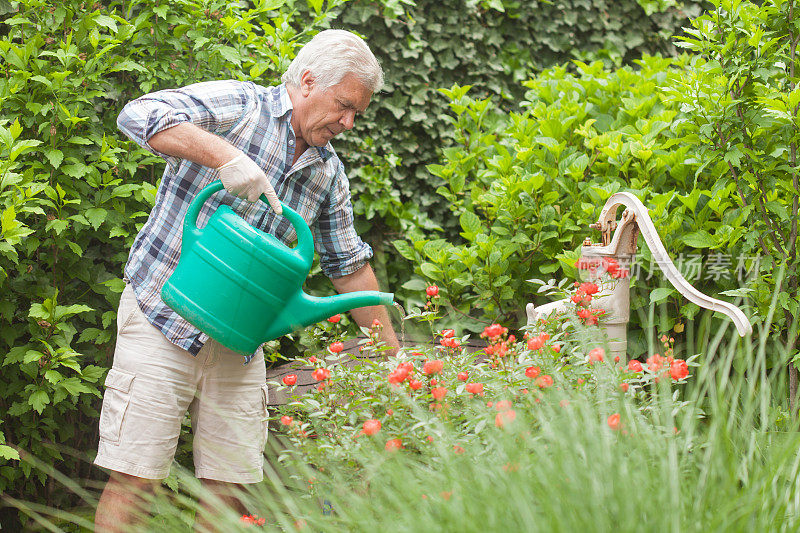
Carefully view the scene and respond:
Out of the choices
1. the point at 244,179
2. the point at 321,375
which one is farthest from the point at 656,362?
the point at 244,179

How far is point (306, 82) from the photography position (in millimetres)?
2078

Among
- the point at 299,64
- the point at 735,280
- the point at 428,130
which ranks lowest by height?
the point at 735,280

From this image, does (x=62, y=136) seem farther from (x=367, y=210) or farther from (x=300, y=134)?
(x=367, y=210)

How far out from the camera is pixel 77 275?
271cm

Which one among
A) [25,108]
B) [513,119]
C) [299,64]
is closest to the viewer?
[299,64]

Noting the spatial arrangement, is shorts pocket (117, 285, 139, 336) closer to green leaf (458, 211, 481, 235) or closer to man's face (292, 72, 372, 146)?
man's face (292, 72, 372, 146)

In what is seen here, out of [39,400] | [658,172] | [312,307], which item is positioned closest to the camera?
[312,307]

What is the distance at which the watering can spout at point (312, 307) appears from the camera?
1859 mm

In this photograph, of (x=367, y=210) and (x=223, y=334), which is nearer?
(x=223, y=334)

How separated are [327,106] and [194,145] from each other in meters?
0.41

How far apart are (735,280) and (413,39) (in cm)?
230

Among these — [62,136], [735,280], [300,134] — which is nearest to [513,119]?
[735,280]

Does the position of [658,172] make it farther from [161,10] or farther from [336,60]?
[161,10]

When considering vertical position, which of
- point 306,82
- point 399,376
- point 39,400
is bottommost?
point 39,400
